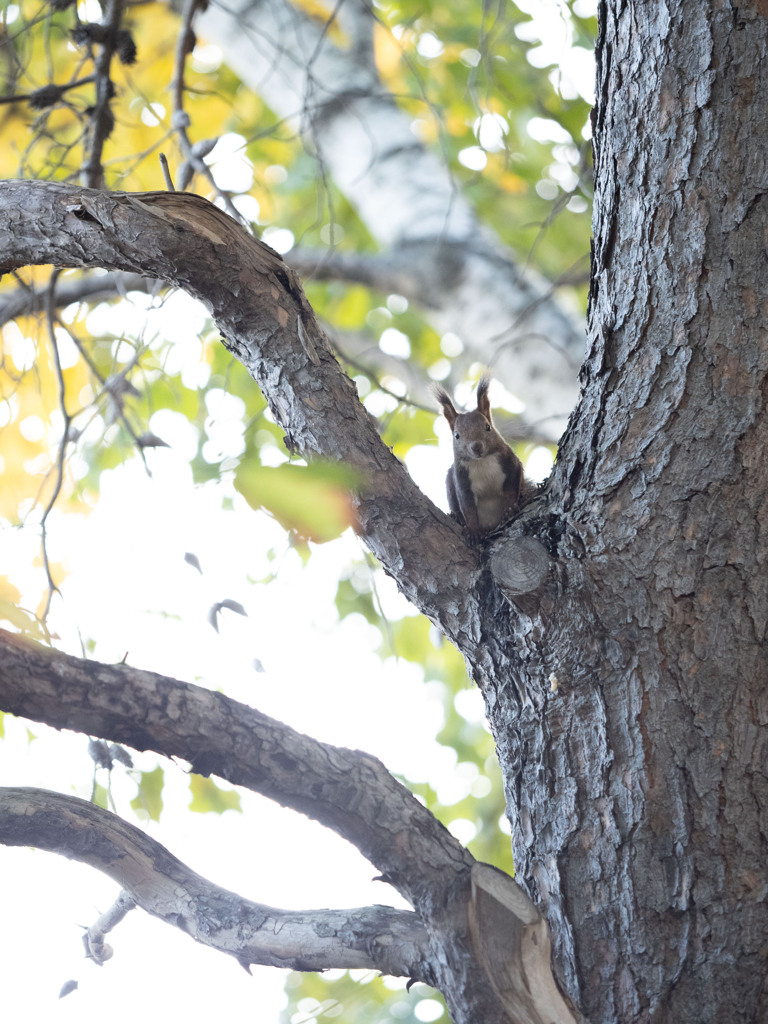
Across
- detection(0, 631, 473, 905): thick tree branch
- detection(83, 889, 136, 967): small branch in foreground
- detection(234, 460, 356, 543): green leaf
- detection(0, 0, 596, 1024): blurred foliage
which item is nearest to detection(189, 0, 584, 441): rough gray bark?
detection(0, 0, 596, 1024): blurred foliage

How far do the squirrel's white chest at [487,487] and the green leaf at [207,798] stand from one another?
1.07 m

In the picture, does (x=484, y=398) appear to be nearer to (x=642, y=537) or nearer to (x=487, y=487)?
(x=487, y=487)

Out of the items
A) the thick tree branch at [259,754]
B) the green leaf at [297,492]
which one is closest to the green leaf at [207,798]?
the thick tree branch at [259,754]

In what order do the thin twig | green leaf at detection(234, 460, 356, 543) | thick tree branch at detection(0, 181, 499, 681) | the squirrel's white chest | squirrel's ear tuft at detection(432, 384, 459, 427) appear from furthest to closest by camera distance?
squirrel's ear tuft at detection(432, 384, 459, 427)
the squirrel's white chest
the thin twig
thick tree branch at detection(0, 181, 499, 681)
green leaf at detection(234, 460, 356, 543)

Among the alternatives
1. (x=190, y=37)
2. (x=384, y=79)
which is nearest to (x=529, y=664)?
(x=190, y=37)

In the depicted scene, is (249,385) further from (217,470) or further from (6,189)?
(217,470)

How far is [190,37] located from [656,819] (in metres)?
2.02

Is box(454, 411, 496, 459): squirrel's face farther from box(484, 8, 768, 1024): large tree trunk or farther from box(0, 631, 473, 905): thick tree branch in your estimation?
box(0, 631, 473, 905): thick tree branch

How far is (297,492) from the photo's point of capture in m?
0.73

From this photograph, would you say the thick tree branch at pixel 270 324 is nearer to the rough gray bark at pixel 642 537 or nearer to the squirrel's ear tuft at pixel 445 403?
the rough gray bark at pixel 642 537

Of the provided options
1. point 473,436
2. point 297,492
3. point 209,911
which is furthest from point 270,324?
point 473,436

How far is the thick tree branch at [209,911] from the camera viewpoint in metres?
1.22

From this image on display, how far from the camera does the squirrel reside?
2246 mm

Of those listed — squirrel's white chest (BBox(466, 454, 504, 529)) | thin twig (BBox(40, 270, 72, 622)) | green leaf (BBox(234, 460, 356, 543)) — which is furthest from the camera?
squirrel's white chest (BBox(466, 454, 504, 529))
